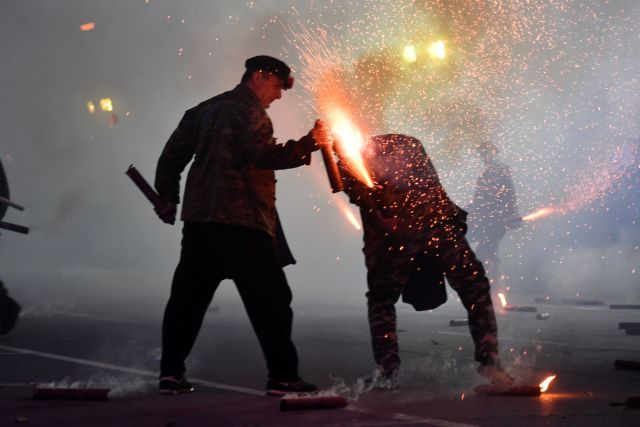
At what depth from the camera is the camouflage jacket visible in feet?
14.8

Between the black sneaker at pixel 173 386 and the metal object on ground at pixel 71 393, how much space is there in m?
0.36

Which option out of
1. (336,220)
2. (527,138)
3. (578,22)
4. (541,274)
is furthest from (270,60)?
(336,220)

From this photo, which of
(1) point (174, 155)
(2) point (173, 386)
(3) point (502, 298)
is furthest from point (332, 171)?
(3) point (502, 298)

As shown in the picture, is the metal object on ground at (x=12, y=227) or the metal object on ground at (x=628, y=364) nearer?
the metal object on ground at (x=628, y=364)

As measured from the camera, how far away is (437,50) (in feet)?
37.8

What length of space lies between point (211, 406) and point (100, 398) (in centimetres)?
59

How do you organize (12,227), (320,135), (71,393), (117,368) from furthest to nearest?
(12,227) < (117,368) < (320,135) < (71,393)

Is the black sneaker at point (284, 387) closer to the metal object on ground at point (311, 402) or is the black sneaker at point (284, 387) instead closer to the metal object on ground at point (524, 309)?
the metal object on ground at point (311, 402)

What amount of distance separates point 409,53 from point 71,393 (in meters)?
7.93

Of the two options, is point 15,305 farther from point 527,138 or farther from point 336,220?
point 336,220

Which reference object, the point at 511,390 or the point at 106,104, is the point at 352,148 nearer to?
the point at 511,390

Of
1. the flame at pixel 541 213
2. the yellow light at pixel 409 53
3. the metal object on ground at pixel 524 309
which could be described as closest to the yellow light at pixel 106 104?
the flame at pixel 541 213

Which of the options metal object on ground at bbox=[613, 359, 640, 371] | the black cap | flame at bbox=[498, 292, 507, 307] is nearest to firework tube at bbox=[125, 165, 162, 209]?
the black cap

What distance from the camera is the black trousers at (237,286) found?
4.46 m
